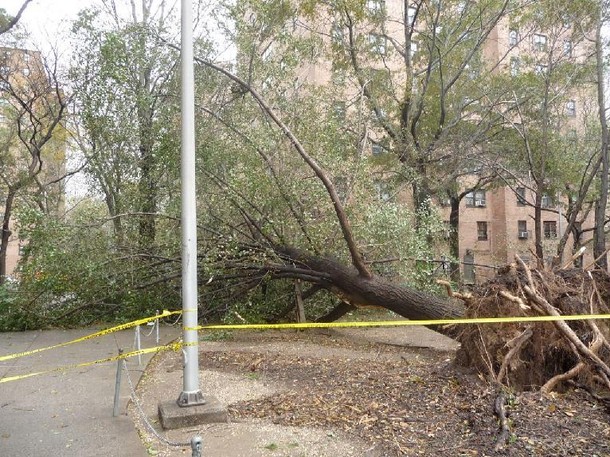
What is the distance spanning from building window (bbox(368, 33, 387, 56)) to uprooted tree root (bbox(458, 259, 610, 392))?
1217 cm

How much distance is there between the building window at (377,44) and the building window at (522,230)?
929 inches

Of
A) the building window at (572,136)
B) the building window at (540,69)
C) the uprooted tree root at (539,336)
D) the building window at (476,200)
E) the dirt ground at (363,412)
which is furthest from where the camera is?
the building window at (476,200)

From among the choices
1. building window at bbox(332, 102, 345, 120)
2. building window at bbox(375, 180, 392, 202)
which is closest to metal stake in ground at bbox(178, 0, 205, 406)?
building window at bbox(332, 102, 345, 120)

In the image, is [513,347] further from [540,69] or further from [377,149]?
[377,149]

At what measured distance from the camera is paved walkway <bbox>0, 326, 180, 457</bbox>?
4.37 metres

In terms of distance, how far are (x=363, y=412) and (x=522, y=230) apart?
116ft

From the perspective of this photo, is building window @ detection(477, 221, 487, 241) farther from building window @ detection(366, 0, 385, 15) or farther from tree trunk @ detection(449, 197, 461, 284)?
building window @ detection(366, 0, 385, 15)

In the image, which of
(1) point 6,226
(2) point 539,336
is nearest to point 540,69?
(2) point 539,336

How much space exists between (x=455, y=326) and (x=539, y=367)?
1.40 m

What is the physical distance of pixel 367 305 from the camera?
9492 millimetres

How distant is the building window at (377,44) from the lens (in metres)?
16.8

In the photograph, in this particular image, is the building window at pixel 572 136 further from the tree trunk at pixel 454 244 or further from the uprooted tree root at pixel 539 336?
the uprooted tree root at pixel 539 336

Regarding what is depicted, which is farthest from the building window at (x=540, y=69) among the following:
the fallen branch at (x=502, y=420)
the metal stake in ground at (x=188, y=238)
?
the fallen branch at (x=502, y=420)

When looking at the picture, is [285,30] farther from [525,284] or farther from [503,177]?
[503,177]
